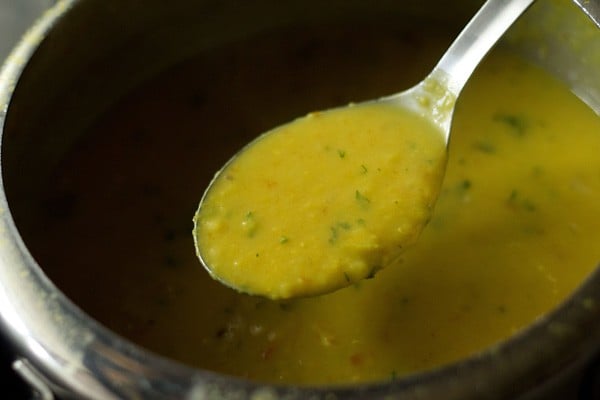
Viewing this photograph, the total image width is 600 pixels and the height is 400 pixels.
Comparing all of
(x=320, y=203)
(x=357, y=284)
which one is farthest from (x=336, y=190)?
(x=357, y=284)

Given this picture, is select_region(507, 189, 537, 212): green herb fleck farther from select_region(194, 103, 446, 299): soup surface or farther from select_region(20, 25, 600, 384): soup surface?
select_region(194, 103, 446, 299): soup surface

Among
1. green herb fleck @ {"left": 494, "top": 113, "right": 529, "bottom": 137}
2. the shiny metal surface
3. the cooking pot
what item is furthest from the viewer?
green herb fleck @ {"left": 494, "top": 113, "right": 529, "bottom": 137}

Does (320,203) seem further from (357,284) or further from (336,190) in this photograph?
(357,284)

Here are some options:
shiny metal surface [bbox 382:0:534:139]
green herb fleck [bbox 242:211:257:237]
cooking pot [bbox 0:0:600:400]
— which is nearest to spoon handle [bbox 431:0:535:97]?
shiny metal surface [bbox 382:0:534:139]

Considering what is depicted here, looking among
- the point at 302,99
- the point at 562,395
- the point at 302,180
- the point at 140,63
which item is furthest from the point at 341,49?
the point at 562,395

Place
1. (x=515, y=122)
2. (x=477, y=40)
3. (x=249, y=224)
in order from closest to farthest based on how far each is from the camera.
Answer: (x=249, y=224), (x=477, y=40), (x=515, y=122)

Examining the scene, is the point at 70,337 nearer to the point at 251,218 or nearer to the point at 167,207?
the point at 251,218
